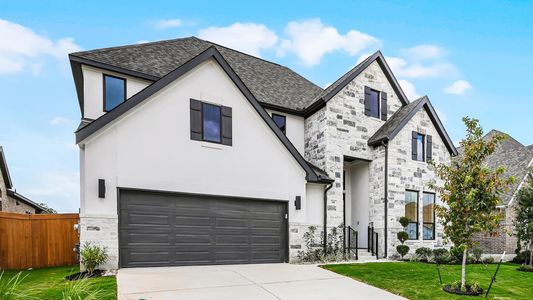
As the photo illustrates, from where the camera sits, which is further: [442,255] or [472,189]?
[442,255]

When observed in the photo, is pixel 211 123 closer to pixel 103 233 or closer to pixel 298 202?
pixel 298 202

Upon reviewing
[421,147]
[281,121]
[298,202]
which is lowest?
[298,202]

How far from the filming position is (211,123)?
10578 mm

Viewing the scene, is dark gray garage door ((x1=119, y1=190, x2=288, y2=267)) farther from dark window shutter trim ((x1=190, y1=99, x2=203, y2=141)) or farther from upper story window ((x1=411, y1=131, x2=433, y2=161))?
upper story window ((x1=411, y1=131, x2=433, y2=161))

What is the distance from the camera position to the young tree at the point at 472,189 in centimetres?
801

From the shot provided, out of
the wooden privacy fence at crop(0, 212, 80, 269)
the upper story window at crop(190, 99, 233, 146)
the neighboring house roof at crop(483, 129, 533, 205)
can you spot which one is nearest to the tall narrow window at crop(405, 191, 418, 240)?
the neighboring house roof at crop(483, 129, 533, 205)

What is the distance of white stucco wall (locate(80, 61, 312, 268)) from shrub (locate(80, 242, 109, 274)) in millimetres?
286

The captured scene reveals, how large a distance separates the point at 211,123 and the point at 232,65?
20.6 ft

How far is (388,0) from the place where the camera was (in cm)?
1375

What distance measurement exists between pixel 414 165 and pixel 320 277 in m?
8.91

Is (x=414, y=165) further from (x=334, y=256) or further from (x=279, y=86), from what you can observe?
(x=279, y=86)

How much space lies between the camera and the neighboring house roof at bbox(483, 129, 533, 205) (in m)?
19.2

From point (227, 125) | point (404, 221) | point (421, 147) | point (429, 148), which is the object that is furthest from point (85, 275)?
point (429, 148)

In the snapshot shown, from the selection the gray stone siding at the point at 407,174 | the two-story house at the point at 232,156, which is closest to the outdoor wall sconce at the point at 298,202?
the two-story house at the point at 232,156
